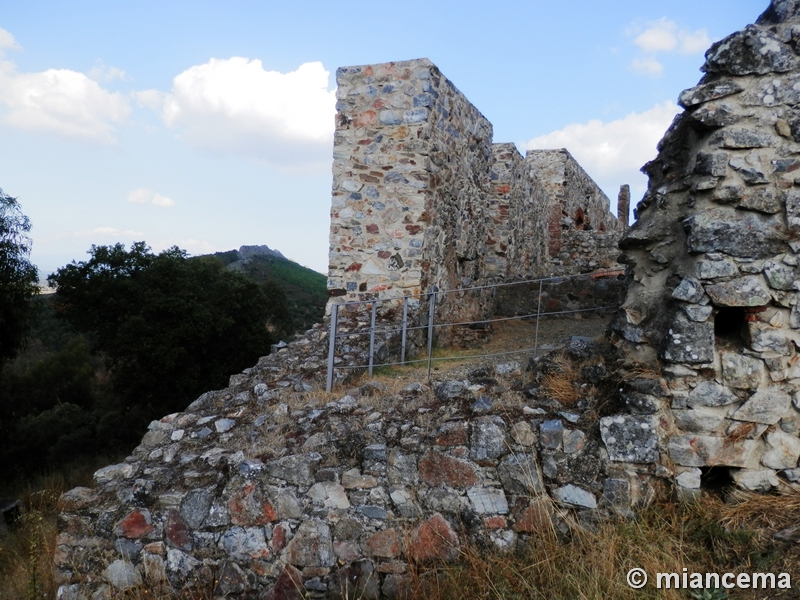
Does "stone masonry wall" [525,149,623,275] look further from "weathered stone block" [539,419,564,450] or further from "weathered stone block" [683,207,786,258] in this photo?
"weathered stone block" [539,419,564,450]

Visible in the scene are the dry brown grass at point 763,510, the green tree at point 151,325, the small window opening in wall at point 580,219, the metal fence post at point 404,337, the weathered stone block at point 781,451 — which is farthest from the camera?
the small window opening in wall at point 580,219

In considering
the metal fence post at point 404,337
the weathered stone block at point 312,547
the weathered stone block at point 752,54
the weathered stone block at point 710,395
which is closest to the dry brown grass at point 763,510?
the weathered stone block at point 710,395

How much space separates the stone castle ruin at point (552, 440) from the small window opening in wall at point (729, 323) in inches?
0.5

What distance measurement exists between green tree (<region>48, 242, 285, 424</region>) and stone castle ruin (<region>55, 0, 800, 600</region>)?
9794mm

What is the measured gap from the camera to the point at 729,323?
4.01 m

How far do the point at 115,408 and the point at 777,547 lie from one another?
600 inches

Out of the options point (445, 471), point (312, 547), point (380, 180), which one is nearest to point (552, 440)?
point (445, 471)

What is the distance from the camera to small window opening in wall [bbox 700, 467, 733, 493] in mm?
3844

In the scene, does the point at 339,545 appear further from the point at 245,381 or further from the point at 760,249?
the point at 760,249

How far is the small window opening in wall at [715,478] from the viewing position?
Result: 12.6 ft

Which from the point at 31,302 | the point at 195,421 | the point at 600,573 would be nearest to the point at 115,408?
the point at 31,302

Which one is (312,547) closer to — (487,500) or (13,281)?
(487,500)

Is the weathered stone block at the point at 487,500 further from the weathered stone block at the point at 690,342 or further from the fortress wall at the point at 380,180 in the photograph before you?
the fortress wall at the point at 380,180

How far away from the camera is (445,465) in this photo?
397 centimetres
